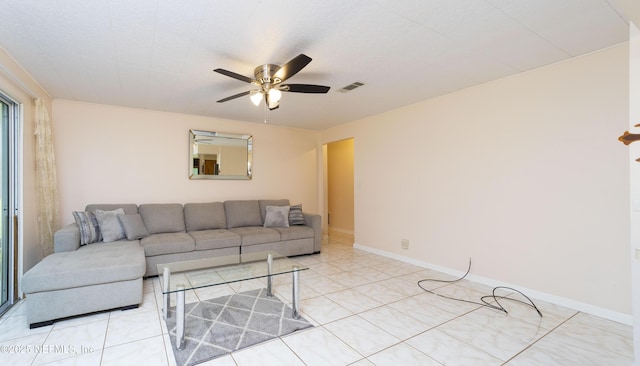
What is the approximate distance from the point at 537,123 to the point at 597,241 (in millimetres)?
1237

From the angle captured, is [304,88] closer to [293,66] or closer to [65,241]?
[293,66]

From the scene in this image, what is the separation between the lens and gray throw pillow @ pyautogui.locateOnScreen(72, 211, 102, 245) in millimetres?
3260

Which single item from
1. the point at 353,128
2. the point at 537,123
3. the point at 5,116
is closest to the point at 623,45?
the point at 537,123

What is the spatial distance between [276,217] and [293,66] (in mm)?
2946

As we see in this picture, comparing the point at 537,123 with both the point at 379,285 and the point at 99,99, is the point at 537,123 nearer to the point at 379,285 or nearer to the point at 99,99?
the point at 379,285

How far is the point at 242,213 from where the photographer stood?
15.8 ft

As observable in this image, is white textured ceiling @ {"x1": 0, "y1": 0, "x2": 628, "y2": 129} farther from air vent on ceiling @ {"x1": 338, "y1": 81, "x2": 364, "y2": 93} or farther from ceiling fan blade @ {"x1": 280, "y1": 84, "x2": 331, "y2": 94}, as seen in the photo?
ceiling fan blade @ {"x1": 280, "y1": 84, "x2": 331, "y2": 94}

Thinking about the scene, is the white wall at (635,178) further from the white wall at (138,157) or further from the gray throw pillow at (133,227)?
the white wall at (138,157)

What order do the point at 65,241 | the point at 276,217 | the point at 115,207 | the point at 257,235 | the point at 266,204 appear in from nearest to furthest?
the point at 65,241 < the point at 115,207 < the point at 257,235 < the point at 276,217 < the point at 266,204

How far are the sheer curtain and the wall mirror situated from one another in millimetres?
1752

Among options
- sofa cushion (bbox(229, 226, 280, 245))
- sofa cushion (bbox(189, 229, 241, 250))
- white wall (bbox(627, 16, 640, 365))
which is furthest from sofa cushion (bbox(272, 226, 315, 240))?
white wall (bbox(627, 16, 640, 365))

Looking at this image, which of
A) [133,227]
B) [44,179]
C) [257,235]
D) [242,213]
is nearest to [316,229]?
[257,235]

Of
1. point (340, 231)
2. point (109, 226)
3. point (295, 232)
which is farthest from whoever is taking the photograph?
point (340, 231)

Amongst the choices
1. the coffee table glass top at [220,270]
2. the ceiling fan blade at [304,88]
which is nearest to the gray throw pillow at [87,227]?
the coffee table glass top at [220,270]
